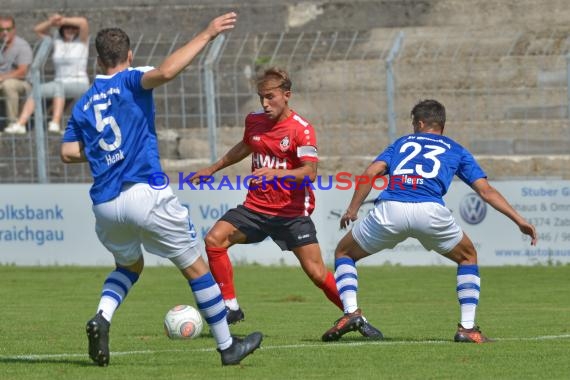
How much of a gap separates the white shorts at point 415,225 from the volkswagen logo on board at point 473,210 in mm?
7683

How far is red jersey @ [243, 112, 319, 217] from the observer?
1019 cm

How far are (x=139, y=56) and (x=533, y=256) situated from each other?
778cm

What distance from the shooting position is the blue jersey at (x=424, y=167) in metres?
9.45

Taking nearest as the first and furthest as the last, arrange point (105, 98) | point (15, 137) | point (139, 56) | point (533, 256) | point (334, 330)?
point (105, 98) → point (334, 330) → point (533, 256) → point (15, 137) → point (139, 56)

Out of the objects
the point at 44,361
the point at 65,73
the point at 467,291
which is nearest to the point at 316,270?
the point at 467,291

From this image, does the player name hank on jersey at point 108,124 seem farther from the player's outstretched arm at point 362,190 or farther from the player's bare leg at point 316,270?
the player's bare leg at point 316,270

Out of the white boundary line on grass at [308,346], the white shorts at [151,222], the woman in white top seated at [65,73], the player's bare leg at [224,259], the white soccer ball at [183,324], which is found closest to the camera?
the white shorts at [151,222]

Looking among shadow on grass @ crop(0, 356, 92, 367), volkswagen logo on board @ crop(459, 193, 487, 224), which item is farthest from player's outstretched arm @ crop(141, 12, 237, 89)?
volkswagen logo on board @ crop(459, 193, 487, 224)

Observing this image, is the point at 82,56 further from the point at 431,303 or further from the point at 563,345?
the point at 563,345

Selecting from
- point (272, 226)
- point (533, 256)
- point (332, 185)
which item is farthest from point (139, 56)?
point (272, 226)

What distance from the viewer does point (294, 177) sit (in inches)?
378

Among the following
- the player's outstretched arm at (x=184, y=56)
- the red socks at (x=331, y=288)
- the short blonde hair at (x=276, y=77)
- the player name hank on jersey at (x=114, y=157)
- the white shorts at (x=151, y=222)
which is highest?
the player's outstretched arm at (x=184, y=56)

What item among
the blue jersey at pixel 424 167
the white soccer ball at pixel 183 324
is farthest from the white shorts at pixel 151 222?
the blue jersey at pixel 424 167

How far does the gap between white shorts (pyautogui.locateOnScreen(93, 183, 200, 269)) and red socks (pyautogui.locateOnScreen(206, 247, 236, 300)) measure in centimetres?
241
